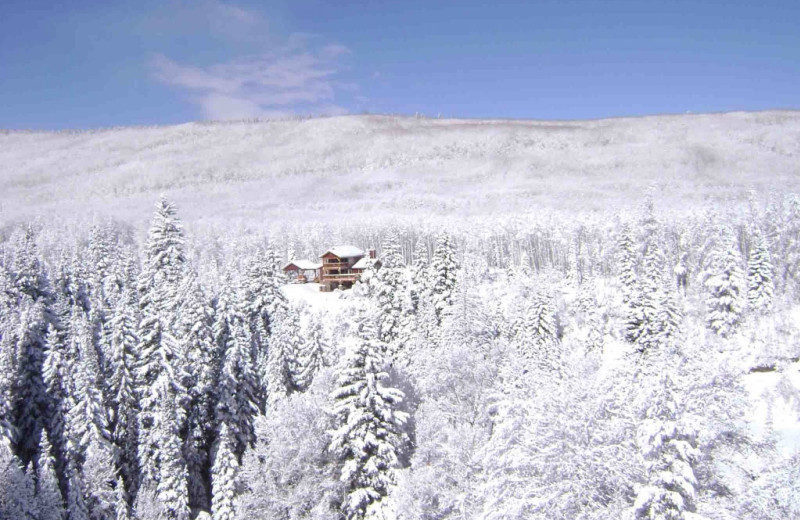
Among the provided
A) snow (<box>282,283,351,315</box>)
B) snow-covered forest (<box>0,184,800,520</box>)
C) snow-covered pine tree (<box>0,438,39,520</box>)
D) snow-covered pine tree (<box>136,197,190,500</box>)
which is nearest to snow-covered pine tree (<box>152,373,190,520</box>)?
snow-covered pine tree (<box>136,197,190,500</box>)

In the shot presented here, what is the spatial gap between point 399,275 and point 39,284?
103ft

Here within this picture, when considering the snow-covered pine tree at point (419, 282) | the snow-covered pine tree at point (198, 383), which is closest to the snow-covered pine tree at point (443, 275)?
the snow-covered pine tree at point (419, 282)

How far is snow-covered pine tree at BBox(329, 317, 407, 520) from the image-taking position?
24.9 m

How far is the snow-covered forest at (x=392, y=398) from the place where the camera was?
14.4 meters

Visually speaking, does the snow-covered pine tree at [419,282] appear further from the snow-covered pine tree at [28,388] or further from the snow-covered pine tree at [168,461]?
the snow-covered pine tree at [28,388]

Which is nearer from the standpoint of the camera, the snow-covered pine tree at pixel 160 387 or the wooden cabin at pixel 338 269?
the snow-covered pine tree at pixel 160 387

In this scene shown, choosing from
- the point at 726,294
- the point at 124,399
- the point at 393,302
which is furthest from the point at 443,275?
the point at 726,294

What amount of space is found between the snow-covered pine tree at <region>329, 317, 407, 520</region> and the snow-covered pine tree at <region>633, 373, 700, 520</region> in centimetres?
1361

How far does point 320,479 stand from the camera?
84.9 ft

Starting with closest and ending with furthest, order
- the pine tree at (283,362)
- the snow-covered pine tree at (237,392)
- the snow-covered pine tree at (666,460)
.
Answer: the snow-covered pine tree at (666,460)
the snow-covered pine tree at (237,392)
the pine tree at (283,362)

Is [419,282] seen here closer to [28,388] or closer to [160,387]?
[160,387]

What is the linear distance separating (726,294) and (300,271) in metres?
66.2

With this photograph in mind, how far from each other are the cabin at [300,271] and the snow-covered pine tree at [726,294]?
196 ft

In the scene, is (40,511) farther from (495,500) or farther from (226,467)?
(495,500)
